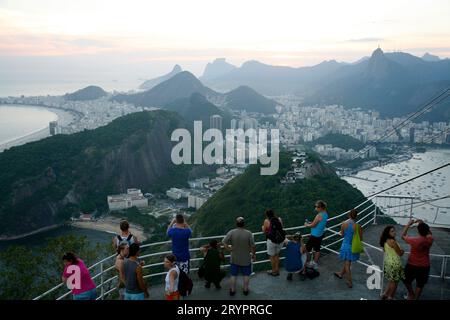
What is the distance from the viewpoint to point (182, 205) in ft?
121

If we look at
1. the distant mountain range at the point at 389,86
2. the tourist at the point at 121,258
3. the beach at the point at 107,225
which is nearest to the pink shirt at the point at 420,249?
the tourist at the point at 121,258

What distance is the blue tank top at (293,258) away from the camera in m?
4.25

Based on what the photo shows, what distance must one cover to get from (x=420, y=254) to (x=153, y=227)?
90.2ft

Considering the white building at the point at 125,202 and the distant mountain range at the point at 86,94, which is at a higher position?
the distant mountain range at the point at 86,94

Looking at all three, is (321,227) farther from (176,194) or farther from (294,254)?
(176,194)

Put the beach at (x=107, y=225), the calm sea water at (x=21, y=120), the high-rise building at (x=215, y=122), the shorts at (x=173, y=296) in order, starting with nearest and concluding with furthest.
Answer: the shorts at (x=173, y=296)
the beach at (x=107, y=225)
the high-rise building at (x=215, y=122)
the calm sea water at (x=21, y=120)

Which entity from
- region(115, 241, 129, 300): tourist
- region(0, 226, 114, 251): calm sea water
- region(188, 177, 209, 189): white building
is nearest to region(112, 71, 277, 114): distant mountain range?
region(188, 177, 209, 189): white building

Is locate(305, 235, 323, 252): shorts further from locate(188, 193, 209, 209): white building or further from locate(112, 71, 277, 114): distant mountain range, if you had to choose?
locate(112, 71, 277, 114): distant mountain range

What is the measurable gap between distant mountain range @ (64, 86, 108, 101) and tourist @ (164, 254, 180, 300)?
14361 centimetres

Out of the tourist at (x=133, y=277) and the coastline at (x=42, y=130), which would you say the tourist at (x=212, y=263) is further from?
the coastline at (x=42, y=130)

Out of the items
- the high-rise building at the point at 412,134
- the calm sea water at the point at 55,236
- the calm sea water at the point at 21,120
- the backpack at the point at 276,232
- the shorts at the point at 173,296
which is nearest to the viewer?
the shorts at the point at 173,296

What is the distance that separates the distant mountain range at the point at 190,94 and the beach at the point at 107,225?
76.3 metres

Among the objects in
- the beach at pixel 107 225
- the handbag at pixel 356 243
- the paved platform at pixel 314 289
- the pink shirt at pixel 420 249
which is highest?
Result: the pink shirt at pixel 420 249

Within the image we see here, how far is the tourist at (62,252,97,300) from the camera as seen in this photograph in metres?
3.30
